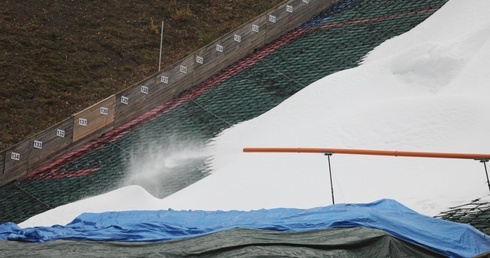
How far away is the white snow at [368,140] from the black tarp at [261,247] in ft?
7.93

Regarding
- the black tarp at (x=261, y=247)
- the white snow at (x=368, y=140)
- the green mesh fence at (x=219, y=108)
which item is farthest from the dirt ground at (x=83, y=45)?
the black tarp at (x=261, y=247)

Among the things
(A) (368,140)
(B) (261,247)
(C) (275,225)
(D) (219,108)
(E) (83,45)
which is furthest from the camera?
(E) (83,45)

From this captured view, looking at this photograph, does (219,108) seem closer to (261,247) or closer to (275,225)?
(275,225)

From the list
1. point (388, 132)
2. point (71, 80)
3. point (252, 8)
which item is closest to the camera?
point (388, 132)

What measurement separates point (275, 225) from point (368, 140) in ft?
12.2

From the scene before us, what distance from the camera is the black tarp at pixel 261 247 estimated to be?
780cm

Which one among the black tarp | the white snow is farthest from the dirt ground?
the black tarp

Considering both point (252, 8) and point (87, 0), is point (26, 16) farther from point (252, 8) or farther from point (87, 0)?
point (252, 8)

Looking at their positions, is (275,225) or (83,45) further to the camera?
(83,45)

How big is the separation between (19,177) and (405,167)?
21.6 ft

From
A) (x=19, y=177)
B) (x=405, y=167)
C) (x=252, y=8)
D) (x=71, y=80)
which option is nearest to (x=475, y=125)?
(x=405, y=167)

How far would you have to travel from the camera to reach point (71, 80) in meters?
18.4

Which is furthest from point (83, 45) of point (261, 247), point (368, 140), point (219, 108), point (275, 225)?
point (261, 247)

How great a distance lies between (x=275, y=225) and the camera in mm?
8789
